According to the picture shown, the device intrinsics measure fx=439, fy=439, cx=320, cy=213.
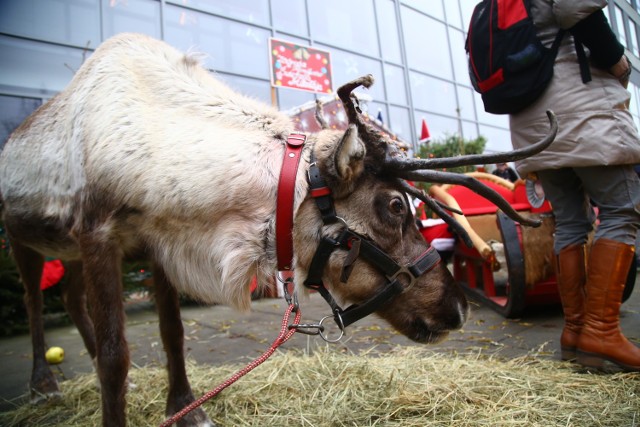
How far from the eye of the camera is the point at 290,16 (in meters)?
10.8

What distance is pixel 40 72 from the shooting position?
6816 mm

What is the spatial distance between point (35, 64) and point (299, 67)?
410cm

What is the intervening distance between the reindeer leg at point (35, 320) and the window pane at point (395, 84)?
11.0m

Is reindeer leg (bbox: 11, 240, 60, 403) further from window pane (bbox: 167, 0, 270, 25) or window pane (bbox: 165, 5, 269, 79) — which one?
window pane (bbox: 167, 0, 270, 25)

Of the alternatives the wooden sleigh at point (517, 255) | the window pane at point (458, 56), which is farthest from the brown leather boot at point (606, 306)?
the window pane at point (458, 56)

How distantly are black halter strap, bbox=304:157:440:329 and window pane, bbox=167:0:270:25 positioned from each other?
834cm

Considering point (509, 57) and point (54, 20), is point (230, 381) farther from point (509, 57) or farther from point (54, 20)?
point (54, 20)

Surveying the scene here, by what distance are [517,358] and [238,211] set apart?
196 cm

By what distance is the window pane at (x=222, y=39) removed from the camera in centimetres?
863

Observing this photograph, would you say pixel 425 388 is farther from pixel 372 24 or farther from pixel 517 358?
pixel 372 24

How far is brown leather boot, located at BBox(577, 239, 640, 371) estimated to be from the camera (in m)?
2.29

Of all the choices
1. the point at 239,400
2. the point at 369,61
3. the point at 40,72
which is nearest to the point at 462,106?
the point at 369,61

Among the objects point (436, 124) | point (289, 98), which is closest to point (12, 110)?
point (289, 98)

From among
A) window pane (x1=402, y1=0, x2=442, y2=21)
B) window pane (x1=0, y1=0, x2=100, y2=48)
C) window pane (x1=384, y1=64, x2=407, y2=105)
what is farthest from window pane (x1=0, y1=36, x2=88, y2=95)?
window pane (x1=402, y1=0, x2=442, y2=21)
